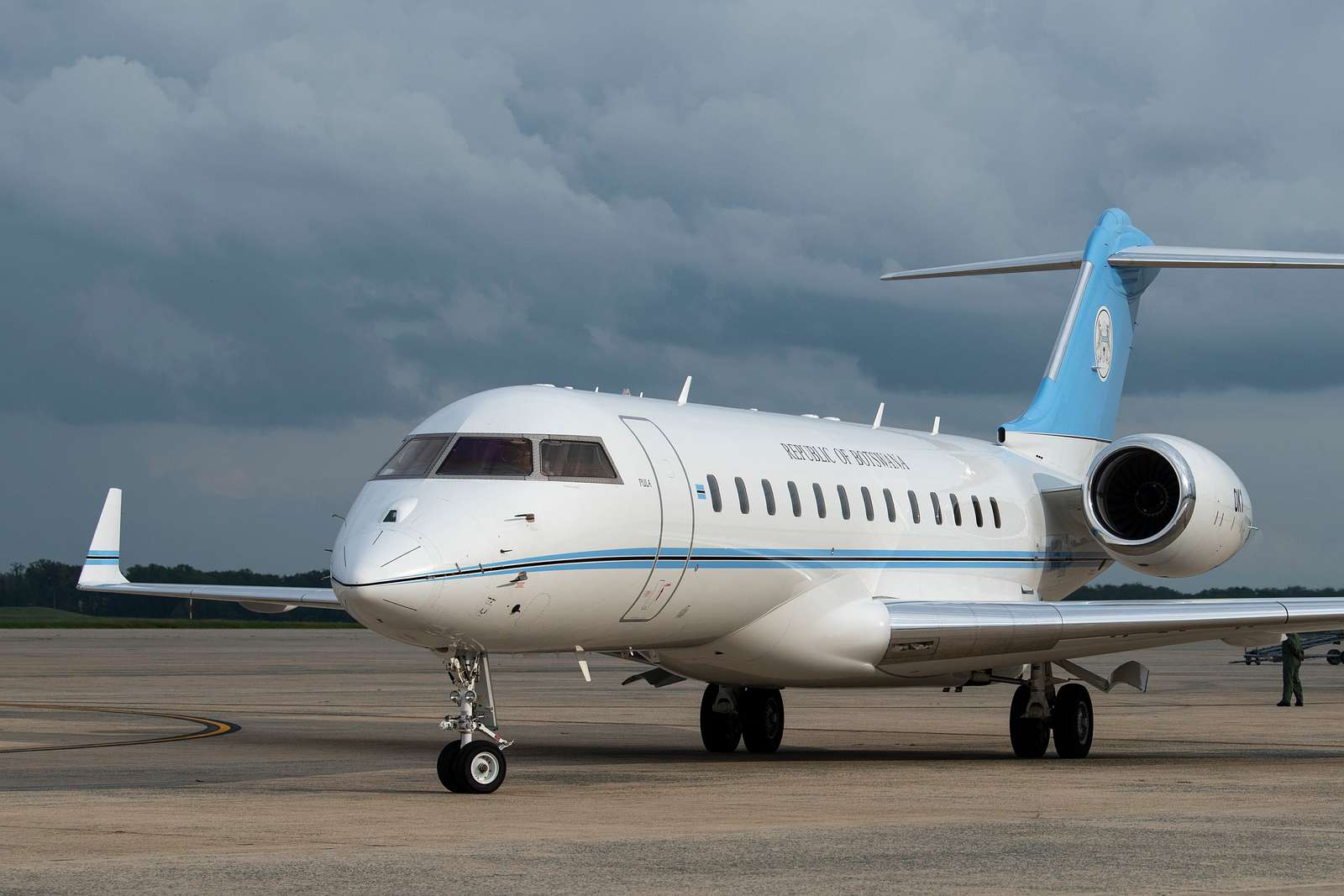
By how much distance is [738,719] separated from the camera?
861 inches

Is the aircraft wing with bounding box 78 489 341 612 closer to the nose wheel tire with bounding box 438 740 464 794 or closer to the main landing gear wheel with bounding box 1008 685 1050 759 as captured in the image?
the nose wheel tire with bounding box 438 740 464 794

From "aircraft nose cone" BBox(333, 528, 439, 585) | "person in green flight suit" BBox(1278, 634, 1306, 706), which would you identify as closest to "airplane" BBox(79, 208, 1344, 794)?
"aircraft nose cone" BBox(333, 528, 439, 585)

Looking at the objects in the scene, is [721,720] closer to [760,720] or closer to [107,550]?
[760,720]

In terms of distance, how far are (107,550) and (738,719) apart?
435 inches

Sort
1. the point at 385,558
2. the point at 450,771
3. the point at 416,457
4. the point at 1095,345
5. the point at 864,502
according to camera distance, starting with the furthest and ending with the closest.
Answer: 1. the point at 1095,345
2. the point at 864,502
3. the point at 416,457
4. the point at 450,771
5. the point at 385,558

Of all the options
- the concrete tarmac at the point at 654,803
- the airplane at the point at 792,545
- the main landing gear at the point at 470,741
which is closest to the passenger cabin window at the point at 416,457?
the airplane at the point at 792,545

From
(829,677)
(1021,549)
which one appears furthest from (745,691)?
(1021,549)

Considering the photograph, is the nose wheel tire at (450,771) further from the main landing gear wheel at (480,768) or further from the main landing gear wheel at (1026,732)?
the main landing gear wheel at (1026,732)

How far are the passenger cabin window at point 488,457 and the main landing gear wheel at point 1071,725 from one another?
8.38 meters

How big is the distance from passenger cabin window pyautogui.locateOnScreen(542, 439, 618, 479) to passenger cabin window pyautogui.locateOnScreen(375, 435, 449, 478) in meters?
0.92

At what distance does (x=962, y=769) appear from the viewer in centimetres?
1872

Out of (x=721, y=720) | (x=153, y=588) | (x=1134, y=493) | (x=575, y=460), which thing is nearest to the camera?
(x=575, y=460)

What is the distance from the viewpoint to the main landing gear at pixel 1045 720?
21.2 metres

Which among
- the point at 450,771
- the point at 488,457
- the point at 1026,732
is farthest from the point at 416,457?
the point at 1026,732
